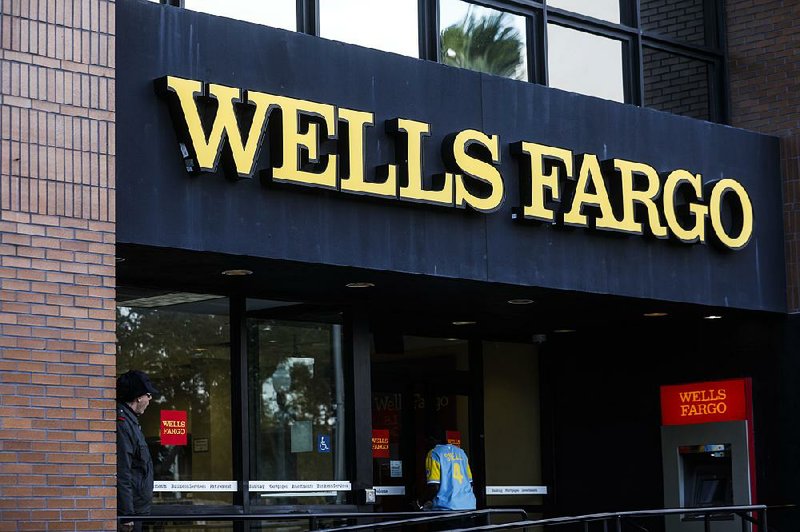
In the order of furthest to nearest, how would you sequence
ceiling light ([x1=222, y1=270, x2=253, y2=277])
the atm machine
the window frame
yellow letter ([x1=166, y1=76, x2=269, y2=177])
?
the atm machine → the window frame → ceiling light ([x1=222, y1=270, x2=253, y2=277]) → yellow letter ([x1=166, y1=76, x2=269, y2=177])

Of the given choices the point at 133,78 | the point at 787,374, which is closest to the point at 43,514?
the point at 133,78

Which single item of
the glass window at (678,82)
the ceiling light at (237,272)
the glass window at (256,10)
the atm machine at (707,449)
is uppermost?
the glass window at (678,82)

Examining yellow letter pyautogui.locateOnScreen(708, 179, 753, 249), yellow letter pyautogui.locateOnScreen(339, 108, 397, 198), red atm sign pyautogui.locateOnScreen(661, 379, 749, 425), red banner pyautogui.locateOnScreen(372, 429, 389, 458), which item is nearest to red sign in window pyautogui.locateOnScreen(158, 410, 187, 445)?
yellow letter pyautogui.locateOnScreen(339, 108, 397, 198)

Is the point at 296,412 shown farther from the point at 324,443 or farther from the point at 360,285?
the point at 360,285

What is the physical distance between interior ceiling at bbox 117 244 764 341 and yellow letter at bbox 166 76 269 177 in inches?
29.0

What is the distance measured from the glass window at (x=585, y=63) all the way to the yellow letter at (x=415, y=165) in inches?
108

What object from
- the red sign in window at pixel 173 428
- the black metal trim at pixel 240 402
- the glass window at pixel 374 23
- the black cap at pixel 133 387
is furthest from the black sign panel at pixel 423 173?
the red sign in window at pixel 173 428

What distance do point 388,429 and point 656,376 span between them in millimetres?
3055

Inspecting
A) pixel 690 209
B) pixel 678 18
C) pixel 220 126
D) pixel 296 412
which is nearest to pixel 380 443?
pixel 296 412

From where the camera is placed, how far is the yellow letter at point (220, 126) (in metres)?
10.5

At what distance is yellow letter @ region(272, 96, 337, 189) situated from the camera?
11.1m

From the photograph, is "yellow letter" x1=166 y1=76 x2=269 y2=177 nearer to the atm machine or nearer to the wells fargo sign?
the wells fargo sign

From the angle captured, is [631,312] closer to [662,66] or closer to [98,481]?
[662,66]

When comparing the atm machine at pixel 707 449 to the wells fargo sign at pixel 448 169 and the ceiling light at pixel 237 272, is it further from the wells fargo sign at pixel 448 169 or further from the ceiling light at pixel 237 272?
the ceiling light at pixel 237 272
